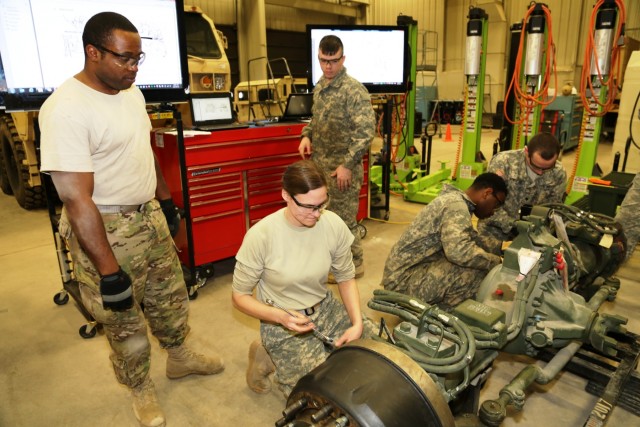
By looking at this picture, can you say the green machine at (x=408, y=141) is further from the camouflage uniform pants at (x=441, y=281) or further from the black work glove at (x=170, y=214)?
the black work glove at (x=170, y=214)

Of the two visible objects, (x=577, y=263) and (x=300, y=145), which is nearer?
(x=577, y=263)

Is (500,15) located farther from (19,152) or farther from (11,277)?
(11,277)

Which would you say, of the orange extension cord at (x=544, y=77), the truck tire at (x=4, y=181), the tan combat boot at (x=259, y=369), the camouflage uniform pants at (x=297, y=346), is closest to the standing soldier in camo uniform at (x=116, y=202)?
the tan combat boot at (x=259, y=369)

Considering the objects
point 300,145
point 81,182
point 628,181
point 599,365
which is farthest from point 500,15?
point 81,182

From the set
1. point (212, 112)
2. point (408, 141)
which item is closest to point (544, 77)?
point (408, 141)

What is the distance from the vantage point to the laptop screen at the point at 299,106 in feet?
13.8

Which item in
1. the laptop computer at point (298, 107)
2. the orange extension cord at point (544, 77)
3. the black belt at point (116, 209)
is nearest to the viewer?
the black belt at point (116, 209)

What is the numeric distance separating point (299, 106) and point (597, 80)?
Answer: 296cm

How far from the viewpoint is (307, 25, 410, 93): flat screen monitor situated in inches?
201

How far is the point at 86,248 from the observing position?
5.46 feet

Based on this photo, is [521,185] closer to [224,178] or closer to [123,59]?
[224,178]

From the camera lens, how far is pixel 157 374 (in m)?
2.47

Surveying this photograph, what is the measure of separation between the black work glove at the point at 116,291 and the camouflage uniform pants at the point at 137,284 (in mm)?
187

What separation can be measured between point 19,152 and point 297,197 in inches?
201
